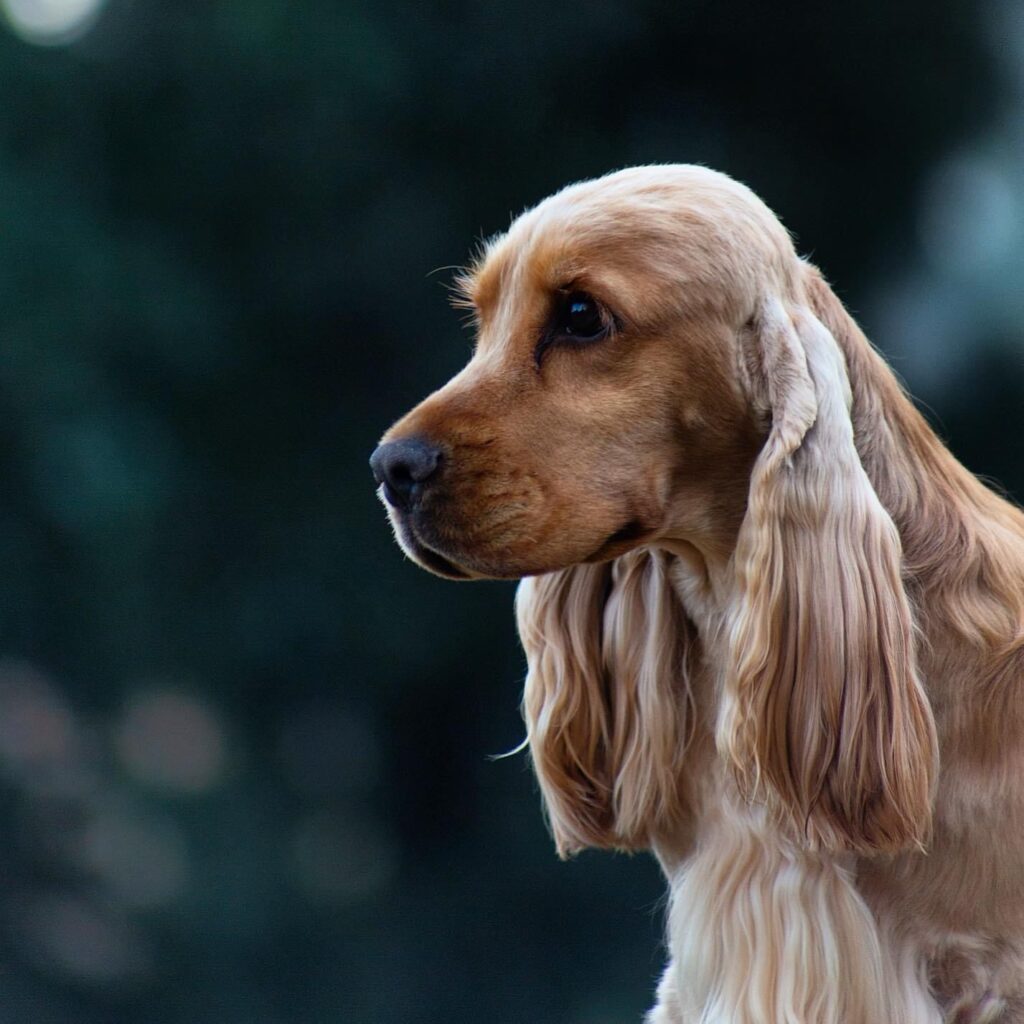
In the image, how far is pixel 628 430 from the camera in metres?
1.49

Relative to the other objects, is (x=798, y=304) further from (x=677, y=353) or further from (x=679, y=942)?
(x=679, y=942)

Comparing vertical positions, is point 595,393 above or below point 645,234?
below

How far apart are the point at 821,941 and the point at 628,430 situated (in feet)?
2.03

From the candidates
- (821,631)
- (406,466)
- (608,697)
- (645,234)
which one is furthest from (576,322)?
(608,697)

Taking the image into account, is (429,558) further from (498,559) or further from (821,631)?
(821,631)

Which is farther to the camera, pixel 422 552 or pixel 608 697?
pixel 608 697

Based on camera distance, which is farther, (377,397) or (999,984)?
(377,397)

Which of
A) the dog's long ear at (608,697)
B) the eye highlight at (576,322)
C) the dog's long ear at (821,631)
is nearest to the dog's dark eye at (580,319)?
the eye highlight at (576,322)

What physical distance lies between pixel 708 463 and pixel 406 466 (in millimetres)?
343

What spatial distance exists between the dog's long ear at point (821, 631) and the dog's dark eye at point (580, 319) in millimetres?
173

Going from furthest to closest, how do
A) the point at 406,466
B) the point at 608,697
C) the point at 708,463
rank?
the point at 608,697
the point at 708,463
the point at 406,466

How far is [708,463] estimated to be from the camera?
5.13 ft

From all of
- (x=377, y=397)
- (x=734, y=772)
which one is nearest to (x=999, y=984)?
(x=734, y=772)

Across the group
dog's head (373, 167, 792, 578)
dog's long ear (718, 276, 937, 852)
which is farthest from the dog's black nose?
dog's long ear (718, 276, 937, 852)
